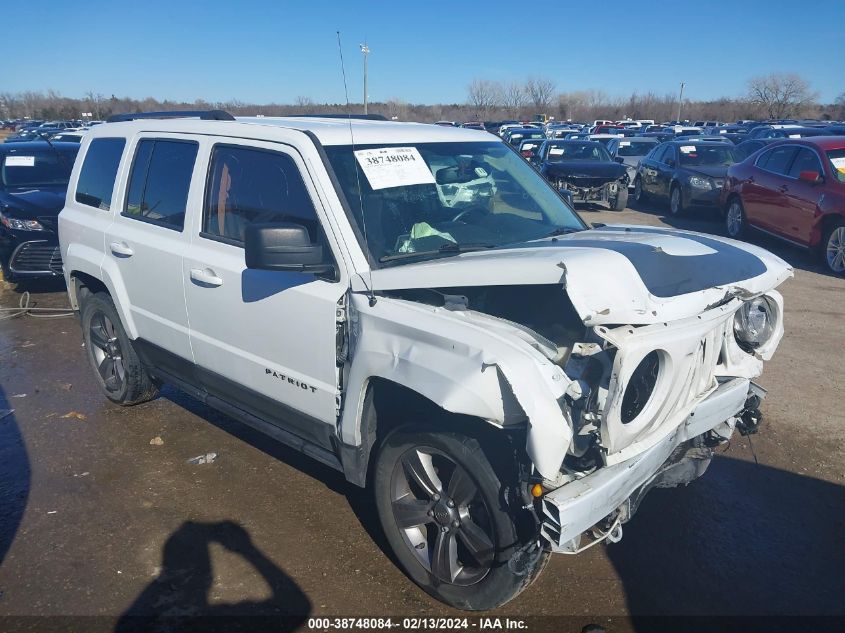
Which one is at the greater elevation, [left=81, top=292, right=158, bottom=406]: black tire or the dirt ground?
[left=81, top=292, right=158, bottom=406]: black tire

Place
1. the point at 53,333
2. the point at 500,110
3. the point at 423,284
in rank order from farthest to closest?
the point at 500,110
the point at 53,333
the point at 423,284

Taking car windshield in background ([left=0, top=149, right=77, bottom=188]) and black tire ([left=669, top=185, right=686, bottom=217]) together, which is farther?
black tire ([left=669, top=185, right=686, bottom=217])

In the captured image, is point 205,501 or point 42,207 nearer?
point 205,501

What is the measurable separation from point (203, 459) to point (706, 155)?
44.8 ft

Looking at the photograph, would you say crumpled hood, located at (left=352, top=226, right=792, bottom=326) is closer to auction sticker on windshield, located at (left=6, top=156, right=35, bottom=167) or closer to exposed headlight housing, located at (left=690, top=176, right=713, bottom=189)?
auction sticker on windshield, located at (left=6, top=156, right=35, bottom=167)

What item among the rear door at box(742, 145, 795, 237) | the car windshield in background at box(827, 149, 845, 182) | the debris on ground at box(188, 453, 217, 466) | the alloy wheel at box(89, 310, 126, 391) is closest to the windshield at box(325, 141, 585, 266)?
the debris on ground at box(188, 453, 217, 466)

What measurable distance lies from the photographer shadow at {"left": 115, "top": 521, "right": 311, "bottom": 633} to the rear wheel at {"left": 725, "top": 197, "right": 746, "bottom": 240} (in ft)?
34.4

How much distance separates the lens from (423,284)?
2.89 m

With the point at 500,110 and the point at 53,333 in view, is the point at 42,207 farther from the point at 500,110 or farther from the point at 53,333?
the point at 500,110

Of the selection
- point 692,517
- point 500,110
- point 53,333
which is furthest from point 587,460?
point 500,110

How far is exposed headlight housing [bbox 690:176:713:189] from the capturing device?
544 inches

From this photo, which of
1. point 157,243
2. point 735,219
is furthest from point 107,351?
point 735,219

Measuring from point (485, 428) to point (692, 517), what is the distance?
1684 millimetres

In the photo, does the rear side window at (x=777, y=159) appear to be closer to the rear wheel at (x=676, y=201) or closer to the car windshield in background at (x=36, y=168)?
the rear wheel at (x=676, y=201)
